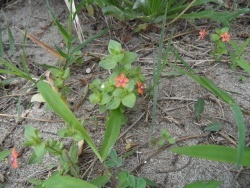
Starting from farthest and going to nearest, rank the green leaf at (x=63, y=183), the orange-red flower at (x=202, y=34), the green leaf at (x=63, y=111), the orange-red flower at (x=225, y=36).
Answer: the orange-red flower at (x=202, y=34)
the orange-red flower at (x=225, y=36)
the green leaf at (x=63, y=111)
the green leaf at (x=63, y=183)

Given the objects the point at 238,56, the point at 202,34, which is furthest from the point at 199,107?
the point at 202,34

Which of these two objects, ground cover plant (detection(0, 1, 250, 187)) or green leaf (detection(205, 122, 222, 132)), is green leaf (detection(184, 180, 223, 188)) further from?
green leaf (detection(205, 122, 222, 132))

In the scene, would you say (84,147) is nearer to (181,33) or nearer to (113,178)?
(113,178)

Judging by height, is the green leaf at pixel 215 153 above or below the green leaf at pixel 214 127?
above

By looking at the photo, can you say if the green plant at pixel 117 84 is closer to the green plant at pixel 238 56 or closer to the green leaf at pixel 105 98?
the green leaf at pixel 105 98

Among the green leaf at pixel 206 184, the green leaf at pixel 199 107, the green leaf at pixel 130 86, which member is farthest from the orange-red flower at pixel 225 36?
the green leaf at pixel 206 184

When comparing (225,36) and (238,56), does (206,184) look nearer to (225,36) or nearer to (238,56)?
(238,56)

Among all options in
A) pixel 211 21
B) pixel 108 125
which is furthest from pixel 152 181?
pixel 211 21
